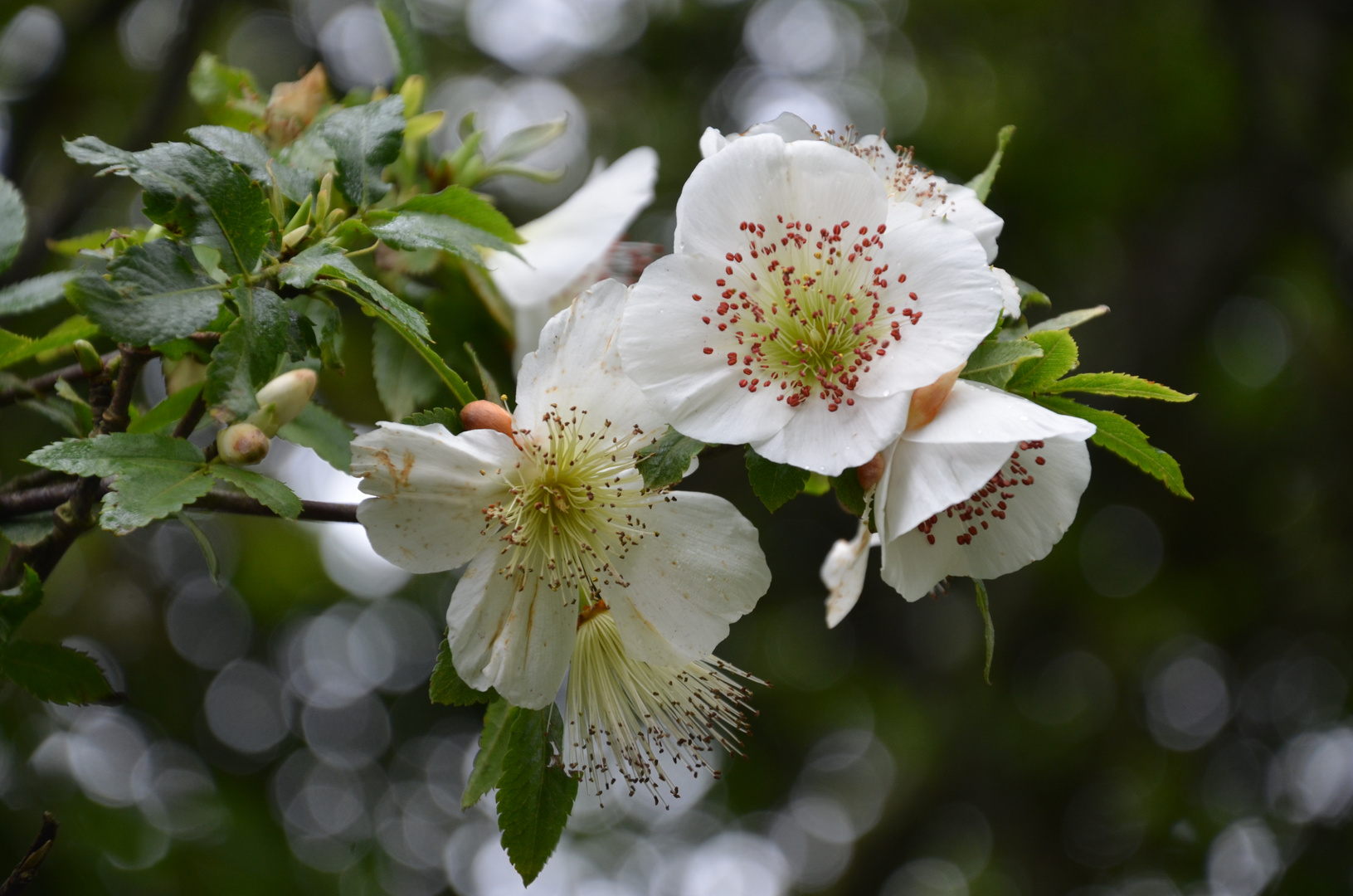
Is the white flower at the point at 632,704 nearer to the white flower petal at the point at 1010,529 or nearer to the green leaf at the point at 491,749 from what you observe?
the green leaf at the point at 491,749

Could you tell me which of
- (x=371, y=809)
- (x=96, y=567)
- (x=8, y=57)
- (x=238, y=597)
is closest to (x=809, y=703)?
(x=371, y=809)

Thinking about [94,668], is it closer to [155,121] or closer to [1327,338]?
[155,121]

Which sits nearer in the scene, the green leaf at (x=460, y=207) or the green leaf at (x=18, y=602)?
the green leaf at (x=18, y=602)

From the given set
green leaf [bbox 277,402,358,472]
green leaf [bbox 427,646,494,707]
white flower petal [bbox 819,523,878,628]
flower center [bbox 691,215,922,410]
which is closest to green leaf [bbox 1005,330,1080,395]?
flower center [bbox 691,215,922,410]

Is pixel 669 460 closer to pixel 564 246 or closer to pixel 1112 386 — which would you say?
pixel 1112 386

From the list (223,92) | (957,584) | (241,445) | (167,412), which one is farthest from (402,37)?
(957,584)

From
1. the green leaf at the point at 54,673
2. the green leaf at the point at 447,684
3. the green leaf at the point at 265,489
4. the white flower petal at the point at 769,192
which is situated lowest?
the green leaf at the point at 447,684

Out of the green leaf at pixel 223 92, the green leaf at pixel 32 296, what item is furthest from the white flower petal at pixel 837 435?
the green leaf at pixel 223 92
